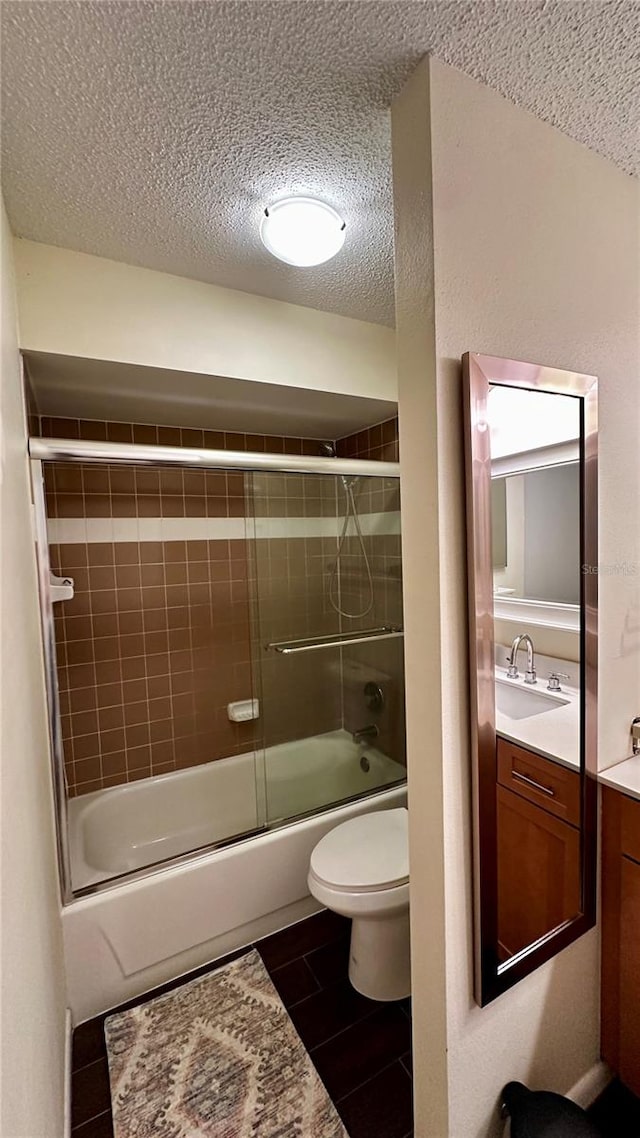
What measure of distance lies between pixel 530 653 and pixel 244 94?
1.54 meters

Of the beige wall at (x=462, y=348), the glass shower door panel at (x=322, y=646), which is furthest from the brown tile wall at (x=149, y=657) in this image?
the beige wall at (x=462, y=348)

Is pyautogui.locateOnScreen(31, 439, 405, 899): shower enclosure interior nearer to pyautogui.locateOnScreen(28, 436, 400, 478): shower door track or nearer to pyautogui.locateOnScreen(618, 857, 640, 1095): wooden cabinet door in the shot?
pyautogui.locateOnScreen(28, 436, 400, 478): shower door track

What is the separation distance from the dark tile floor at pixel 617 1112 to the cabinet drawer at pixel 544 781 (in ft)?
2.52

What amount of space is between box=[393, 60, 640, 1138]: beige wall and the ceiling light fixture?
0.33 m

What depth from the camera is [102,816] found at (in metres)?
2.19

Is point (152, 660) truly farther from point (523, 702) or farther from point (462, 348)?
point (462, 348)

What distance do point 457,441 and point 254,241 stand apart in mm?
1008

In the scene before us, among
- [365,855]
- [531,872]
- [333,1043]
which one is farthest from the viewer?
[365,855]

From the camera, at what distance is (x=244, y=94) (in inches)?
35.9

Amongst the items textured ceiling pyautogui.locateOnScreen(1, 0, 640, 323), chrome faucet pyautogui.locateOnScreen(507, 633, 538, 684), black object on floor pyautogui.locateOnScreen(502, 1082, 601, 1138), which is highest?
textured ceiling pyautogui.locateOnScreen(1, 0, 640, 323)

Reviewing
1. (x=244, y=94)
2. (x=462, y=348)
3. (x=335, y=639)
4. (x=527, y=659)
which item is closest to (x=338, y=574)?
(x=335, y=639)

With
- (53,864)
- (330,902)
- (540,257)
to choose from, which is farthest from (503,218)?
(53,864)

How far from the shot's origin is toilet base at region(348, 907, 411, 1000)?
5.12 ft

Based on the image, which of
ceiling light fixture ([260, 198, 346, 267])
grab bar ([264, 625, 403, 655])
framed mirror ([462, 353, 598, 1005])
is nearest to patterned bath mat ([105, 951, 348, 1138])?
framed mirror ([462, 353, 598, 1005])
